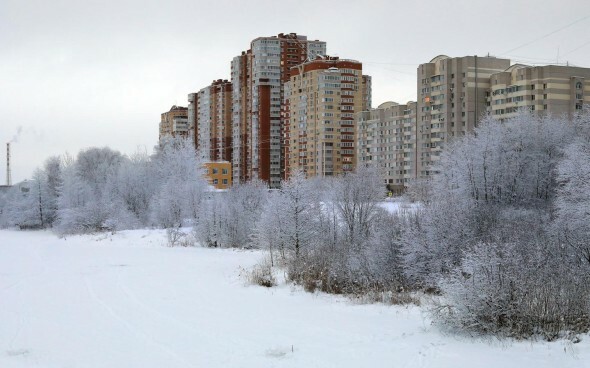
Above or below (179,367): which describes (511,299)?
above

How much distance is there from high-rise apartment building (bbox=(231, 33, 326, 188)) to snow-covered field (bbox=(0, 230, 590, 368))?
81003 millimetres

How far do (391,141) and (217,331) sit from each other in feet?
244

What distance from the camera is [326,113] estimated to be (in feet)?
297

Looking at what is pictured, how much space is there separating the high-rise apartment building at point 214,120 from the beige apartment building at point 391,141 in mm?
32246

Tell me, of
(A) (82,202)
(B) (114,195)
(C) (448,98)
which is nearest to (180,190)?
(B) (114,195)

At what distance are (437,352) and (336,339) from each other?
6.92 ft

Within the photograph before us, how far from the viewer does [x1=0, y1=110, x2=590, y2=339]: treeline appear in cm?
1022

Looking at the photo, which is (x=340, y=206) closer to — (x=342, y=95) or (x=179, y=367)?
(x=179, y=367)

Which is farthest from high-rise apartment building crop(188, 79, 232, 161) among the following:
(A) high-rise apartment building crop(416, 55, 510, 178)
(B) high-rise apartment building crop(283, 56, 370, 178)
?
(A) high-rise apartment building crop(416, 55, 510, 178)

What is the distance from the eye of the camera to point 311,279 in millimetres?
16656

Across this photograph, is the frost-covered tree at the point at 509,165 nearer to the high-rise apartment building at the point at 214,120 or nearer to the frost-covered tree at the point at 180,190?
the frost-covered tree at the point at 180,190

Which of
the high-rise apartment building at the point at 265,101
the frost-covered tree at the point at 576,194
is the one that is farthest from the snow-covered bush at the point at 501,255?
the high-rise apartment building at the point at 265,101

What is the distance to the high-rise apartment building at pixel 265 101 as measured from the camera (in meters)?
101

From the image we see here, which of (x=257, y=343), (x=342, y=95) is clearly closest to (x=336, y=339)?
(x=257, y=343)
